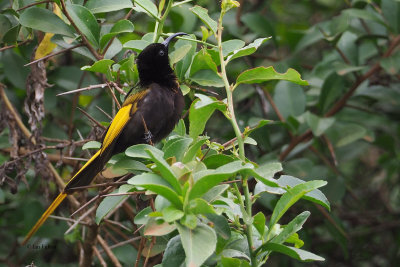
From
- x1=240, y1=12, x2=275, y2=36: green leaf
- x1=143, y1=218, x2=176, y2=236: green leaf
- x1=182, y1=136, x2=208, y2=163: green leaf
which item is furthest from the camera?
x1=240, y1=12, x2=275, y2=36: green leaf

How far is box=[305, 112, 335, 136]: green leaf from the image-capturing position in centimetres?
353

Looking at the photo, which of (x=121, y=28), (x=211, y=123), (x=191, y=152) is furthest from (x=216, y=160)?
(x=211, y=123)

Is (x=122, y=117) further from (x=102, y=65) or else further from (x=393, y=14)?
(x=393, y=14)

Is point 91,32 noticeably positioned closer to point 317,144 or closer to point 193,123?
point 193,123

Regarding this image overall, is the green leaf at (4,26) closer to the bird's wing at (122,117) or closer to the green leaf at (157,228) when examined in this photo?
the bird's wing at (122,117)

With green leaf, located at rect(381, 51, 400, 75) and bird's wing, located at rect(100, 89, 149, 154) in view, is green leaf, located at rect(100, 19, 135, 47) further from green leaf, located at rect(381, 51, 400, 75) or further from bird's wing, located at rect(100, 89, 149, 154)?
green leaf, located at rect(381, 51, 400, 75)

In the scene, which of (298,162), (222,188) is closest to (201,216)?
(222,188)

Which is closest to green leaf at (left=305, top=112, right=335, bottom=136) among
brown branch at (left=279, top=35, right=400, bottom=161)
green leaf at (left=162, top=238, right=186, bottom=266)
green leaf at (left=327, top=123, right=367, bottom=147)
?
brown branch at (left=279, top=35, right=400, bottom=161)

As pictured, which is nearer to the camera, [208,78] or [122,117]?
[208,78]

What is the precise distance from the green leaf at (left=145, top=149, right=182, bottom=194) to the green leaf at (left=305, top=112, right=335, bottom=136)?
1.98m

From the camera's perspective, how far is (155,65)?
3.25m

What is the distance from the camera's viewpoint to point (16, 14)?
2867mm

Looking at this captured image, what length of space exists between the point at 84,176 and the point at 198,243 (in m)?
1.35

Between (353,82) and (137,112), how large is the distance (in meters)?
1.61
